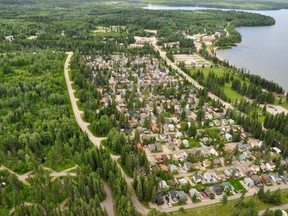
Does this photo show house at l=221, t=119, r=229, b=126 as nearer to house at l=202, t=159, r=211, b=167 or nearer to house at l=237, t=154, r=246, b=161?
house at l=237, t=154, r=246, b=161

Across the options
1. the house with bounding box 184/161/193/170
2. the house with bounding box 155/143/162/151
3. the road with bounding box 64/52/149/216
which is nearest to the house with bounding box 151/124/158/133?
the house with bounding box 155/143/162/151

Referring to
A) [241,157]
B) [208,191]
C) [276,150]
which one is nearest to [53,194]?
[208,191]

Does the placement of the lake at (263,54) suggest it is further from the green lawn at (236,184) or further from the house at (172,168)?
the house at (172,168)

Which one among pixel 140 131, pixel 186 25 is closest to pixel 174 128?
pixel 140 131

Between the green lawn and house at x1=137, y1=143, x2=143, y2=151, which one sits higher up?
house at x1=137, y1=143, x2=143, y2=151

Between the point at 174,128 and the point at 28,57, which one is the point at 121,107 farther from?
the point at 28,57

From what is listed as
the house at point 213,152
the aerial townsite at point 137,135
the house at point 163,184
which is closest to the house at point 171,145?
the aerial townsite at point 137,135
